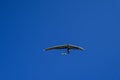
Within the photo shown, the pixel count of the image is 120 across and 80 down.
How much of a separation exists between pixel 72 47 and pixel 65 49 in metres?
0.35

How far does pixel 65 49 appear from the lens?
955 cm

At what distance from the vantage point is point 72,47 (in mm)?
9406
